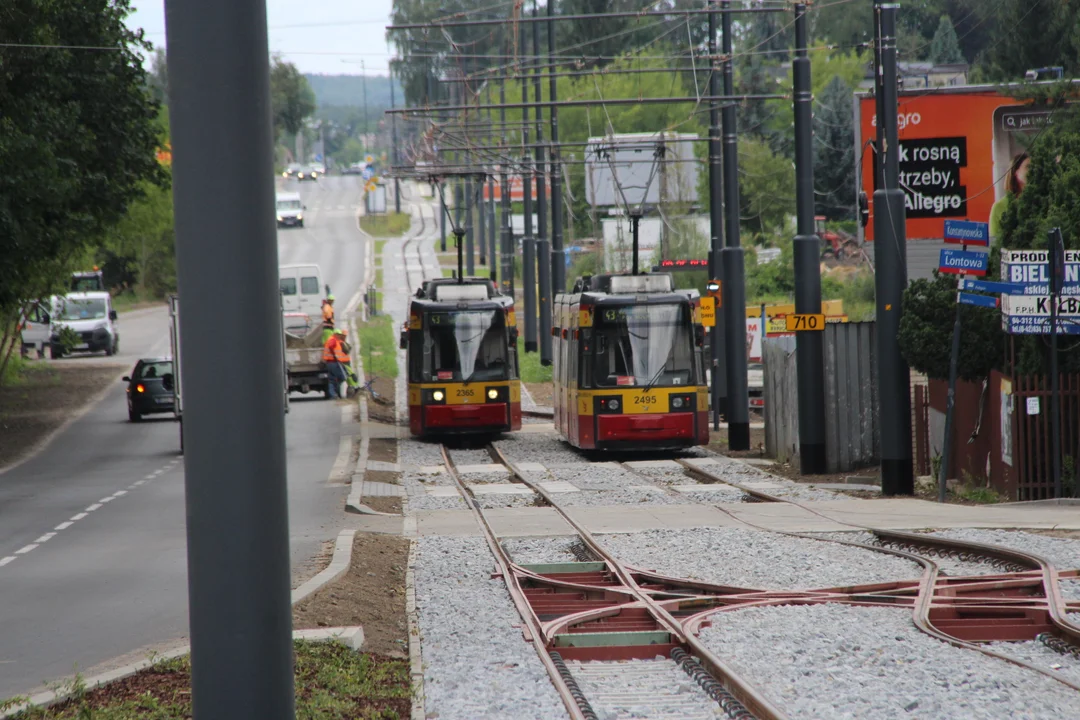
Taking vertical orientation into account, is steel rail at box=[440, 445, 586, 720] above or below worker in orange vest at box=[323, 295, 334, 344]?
below

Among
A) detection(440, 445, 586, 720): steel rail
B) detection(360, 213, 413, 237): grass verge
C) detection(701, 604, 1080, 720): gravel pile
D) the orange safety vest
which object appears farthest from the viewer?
detection(360, 213, 413, 237): grass verge

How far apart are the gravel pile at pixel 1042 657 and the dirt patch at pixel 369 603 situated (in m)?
3.85

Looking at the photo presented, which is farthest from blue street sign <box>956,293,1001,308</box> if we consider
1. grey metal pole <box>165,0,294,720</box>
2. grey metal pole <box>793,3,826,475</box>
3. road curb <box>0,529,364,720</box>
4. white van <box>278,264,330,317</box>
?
white van <box>278,264,330,317</box>

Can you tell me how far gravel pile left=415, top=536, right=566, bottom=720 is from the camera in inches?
302

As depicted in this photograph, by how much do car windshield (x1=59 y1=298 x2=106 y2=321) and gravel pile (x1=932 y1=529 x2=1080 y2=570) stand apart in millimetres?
48157

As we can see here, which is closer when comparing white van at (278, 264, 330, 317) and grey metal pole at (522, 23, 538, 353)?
grey metal pole at (522, 23, 538, 353)

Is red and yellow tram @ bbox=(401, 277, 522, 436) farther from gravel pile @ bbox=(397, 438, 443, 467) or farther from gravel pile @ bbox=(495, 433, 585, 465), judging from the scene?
gravel pile @ bbox=(495, 433, 585, 465)

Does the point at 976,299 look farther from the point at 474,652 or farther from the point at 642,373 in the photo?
the point at 474,652

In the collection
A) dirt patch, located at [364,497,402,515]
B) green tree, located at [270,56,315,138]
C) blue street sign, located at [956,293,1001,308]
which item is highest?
green tree, located at [270,56,315,138]

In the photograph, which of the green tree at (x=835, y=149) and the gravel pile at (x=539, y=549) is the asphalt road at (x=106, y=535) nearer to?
the gravel pile at (x=539, y=549)

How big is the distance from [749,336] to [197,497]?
128 feet

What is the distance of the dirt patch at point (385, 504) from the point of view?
1850 cm

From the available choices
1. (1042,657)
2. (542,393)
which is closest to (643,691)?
(1042,657)

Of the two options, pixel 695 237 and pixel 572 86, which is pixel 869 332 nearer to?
pixel 695 237
